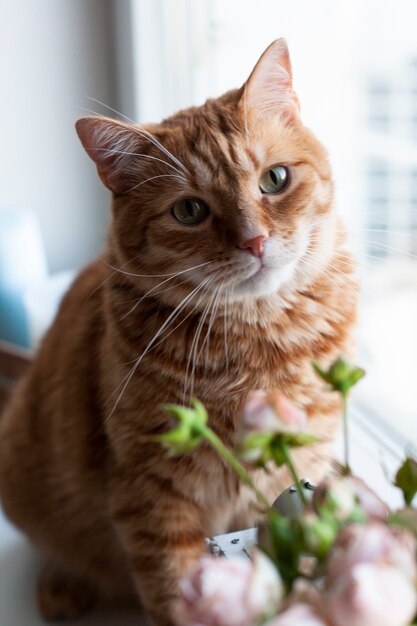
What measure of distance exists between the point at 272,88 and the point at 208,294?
1.02 feet

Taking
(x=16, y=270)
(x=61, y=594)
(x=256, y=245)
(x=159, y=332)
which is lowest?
(x=61, y=594)

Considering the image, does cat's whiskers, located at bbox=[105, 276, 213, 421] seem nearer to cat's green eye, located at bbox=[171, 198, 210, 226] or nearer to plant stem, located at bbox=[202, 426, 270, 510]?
cat's green eye, located at bbox=[171, 198, 210, 226]

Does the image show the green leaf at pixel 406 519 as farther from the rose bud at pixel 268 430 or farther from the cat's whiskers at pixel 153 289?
the cat's whiskers at pixel 153 289

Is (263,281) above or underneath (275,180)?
underneath

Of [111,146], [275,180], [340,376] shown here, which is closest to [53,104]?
[111,146]

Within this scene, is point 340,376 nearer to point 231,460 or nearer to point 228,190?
point 231,460

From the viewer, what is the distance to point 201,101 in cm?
208

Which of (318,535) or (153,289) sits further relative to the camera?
(153,289)

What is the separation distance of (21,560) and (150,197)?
0.80m

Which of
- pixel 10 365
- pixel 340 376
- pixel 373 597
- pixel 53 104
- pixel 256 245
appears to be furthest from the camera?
pixel 53 104

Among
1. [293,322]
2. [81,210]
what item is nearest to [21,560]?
[293,322]

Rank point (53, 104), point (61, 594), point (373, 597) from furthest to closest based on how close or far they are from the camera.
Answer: point (53, 104) → point (61, 594) → point (373, 597)

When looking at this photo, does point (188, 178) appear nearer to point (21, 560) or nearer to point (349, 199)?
point (349, 199)

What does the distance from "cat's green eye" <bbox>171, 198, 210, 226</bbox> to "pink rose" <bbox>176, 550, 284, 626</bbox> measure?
2.12 ft
